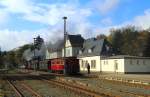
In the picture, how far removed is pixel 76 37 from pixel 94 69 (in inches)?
1022

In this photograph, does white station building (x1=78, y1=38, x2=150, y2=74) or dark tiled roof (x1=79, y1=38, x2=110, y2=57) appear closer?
white station building (x1=78, y1=38, x2=150, y2=74)

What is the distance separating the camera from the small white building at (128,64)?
61531 millimetres

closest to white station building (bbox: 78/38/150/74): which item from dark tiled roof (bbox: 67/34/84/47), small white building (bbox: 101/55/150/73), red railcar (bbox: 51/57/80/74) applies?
small white building (bbox: 101/55/150/73)

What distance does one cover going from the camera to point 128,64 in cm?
6181

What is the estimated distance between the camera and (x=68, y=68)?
5784 centimetres

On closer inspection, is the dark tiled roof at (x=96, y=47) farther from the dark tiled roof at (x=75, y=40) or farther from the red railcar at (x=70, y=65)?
the red railcar at (x=70, y=65)

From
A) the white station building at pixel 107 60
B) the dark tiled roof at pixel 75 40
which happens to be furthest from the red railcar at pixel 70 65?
the dark tiled roof at pixel 75 40

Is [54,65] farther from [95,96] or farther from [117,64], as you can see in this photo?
[95,96]

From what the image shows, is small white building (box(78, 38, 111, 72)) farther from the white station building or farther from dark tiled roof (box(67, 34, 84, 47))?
dark tiled roof (box(67, 34, 84, 47))

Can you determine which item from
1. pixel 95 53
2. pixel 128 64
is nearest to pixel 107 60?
pixel 128 64

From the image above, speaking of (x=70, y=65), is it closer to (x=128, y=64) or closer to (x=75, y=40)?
(x=128, y=64)

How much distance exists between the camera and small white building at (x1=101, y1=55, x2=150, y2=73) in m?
61.5

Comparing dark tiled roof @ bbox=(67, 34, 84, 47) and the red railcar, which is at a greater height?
dark tiled roof @ bbox=(67, 34, 84, 47)

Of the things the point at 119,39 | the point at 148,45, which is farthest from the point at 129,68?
the point at 119,39
